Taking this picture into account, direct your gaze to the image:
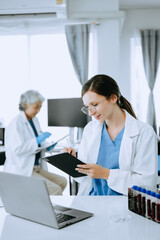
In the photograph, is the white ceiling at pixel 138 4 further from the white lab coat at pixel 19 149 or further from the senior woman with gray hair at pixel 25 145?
the white lab coat at pixel 19 149

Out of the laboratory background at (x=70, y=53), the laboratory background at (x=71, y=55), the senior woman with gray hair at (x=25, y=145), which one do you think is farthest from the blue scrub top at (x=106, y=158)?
the laboratory background at (x=70, y=53)

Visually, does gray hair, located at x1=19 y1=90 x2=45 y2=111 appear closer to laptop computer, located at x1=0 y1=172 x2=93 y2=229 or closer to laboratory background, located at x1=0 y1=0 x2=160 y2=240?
laboratory background, located at x1=0 y1=0 x2=160 y2=240

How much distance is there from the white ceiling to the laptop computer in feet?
14.2

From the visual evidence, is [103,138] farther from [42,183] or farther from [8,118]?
[8,118]

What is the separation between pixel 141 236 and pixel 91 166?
53cm

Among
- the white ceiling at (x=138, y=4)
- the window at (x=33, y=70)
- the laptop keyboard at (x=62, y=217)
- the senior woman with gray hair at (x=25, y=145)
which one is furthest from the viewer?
the window at (x=33, y=70)

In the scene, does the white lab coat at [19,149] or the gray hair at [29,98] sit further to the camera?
the gray hair at [29,98]

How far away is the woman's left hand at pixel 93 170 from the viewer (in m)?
1.53

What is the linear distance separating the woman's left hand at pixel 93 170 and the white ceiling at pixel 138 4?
13.0 feet

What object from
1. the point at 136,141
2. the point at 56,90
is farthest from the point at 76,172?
the point at 56,90

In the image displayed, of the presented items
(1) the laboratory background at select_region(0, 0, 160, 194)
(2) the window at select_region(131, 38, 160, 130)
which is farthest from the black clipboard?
(2) the window at select_region(131, 38, 160, 130)

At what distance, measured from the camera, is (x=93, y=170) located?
1528 millimetres

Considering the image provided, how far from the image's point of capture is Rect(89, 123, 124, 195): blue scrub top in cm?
172

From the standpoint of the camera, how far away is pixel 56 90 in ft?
16.5
